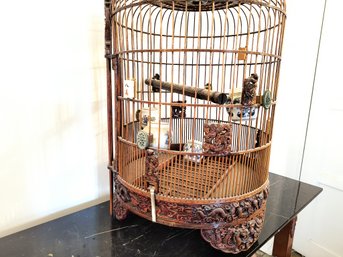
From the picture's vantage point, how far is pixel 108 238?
29.0 inches

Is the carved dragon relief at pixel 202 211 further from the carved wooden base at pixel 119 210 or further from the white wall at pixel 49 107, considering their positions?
the white wall at pixel 49 107

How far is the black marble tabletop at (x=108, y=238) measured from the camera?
0.68m

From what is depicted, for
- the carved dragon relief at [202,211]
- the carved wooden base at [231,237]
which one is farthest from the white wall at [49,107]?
the carved wooden base at [231,237]

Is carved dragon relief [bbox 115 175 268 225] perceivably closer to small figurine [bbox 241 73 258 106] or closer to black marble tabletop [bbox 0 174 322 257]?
black marble tabletop [bbox 0 174 322 257]

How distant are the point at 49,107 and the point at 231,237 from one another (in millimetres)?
685

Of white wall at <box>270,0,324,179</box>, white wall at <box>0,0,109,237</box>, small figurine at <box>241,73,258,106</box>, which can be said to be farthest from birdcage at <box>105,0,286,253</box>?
white wall at <box>270,0,324,179</box>

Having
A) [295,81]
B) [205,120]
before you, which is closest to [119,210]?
[205,120]

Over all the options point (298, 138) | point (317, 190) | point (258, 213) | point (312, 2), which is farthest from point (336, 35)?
point (258, 213)

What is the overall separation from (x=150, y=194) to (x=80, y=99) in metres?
0.44

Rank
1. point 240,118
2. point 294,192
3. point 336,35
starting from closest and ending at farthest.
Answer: point 240,118, point 294,192, point 336,35

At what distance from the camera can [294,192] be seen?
107cm

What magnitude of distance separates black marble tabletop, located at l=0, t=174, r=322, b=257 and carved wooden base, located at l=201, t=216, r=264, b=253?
32mm

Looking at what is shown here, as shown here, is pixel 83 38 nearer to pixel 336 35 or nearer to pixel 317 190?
pixel 317 190

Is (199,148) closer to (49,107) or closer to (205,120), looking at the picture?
(205,120)
